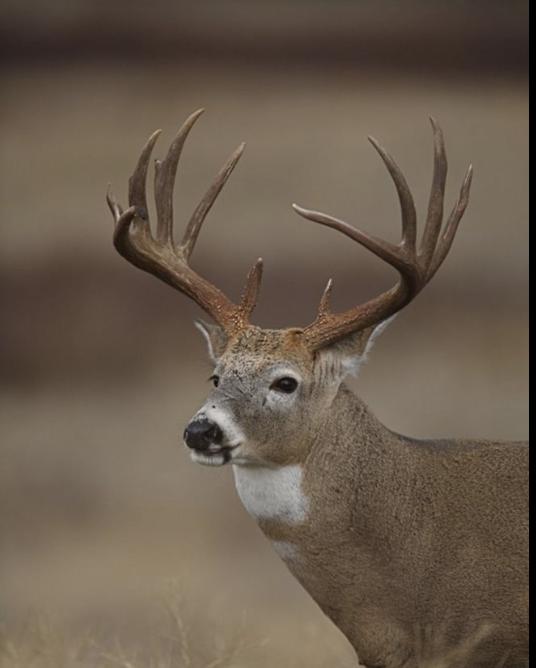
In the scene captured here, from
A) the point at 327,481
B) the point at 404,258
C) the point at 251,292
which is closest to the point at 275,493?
the point at 327,481

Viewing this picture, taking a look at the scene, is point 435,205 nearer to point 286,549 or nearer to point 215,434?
point 215,434

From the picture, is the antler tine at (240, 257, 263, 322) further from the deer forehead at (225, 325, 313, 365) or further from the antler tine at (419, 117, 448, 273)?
Result: the antler tine at (419, 117, 448, 273)

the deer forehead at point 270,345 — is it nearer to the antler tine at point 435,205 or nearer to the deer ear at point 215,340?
the deer ear at point 215,340

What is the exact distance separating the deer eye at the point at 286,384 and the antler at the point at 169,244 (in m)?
0.24

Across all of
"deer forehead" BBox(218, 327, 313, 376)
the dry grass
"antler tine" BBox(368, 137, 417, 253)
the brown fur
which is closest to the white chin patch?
the brown fur

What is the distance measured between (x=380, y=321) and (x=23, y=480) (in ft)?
20.2

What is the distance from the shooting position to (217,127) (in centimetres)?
1290

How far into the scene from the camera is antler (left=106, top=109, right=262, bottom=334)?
7324mm

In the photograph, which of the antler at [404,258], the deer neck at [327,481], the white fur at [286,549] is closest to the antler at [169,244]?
the antler at [404,258]

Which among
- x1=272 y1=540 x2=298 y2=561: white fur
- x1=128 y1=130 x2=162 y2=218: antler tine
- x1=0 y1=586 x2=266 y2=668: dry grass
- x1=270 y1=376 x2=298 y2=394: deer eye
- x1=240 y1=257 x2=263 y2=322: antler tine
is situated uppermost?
x1=128 y1=130 x2=162 y2=218: antler tine

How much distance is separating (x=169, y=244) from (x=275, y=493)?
0.94 metres

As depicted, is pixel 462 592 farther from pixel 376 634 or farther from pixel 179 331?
pixel 179 331

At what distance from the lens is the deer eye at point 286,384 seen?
7094 millimetres

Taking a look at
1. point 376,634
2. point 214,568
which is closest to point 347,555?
point 376,634
